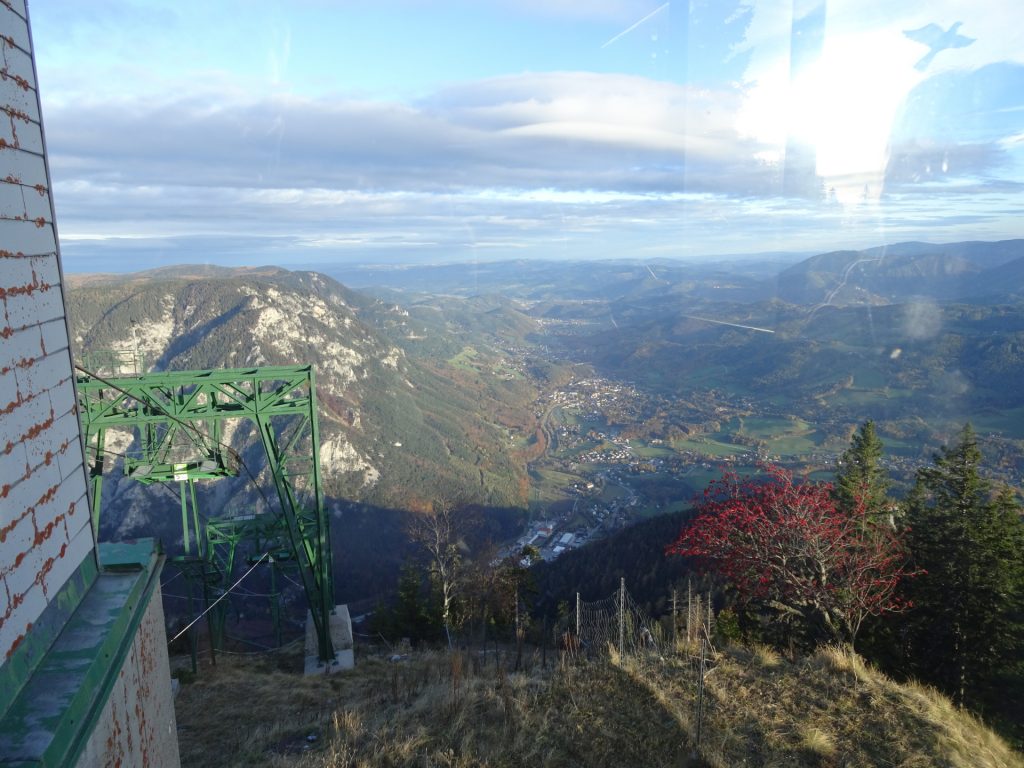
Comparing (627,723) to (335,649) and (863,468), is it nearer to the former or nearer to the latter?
(335,649)

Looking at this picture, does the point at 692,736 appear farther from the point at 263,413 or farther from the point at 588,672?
the point at 263,413

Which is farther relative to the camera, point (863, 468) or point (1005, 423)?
point (1005, 423)

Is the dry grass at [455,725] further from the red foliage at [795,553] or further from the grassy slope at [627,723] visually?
the red foliage at [795,553]

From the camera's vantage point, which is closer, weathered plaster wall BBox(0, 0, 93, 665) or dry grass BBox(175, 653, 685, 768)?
weathered plaster wall BBox(0, 0, 93, 665)

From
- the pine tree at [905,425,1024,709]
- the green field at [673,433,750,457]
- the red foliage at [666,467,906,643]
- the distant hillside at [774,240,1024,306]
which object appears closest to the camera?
the red foliage at [666,467,906,643]

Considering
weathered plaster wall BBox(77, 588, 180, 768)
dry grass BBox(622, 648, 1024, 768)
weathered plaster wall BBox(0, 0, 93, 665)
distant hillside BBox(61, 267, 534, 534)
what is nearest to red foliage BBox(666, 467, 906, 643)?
dry grass BBox(622, 648, 1024, 768)

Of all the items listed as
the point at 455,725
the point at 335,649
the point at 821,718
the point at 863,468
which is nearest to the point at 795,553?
the point at 821,718

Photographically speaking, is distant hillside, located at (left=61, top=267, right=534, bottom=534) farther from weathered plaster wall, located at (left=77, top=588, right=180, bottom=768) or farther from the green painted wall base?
the green painted wall base
